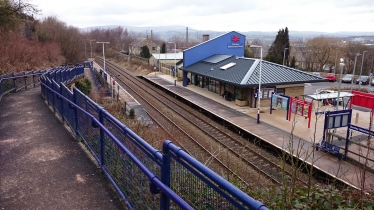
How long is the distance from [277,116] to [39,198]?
18.9m

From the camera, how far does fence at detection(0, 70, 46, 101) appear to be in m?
14.5

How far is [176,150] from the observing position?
118 inches

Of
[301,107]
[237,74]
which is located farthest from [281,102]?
[237,74]

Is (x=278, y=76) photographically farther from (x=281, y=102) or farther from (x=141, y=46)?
(x=141, y=46)

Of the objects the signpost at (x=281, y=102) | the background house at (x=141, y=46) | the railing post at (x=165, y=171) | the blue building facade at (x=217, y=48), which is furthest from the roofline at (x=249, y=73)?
the background house at (x=141, y=46)

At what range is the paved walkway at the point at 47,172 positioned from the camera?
4602 millimetres

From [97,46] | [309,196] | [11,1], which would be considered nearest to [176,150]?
[309,196]

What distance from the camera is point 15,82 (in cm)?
1634

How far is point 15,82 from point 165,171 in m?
16.0

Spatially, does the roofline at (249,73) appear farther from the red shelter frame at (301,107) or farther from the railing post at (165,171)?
the railing post at (165,171)

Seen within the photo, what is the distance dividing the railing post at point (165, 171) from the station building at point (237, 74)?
68.0 ft

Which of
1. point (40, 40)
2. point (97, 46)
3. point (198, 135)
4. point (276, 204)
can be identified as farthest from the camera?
point (97, 46)

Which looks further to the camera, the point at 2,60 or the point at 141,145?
the point at 2,60

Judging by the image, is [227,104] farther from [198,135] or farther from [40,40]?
[40,40]
